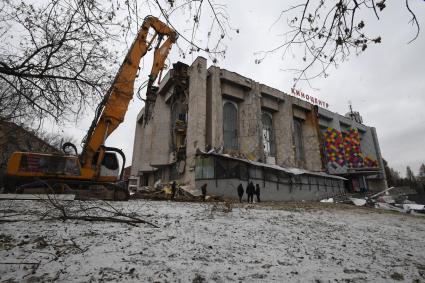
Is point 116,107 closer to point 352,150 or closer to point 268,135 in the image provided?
point 268,135

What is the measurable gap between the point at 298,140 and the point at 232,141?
13745 mm

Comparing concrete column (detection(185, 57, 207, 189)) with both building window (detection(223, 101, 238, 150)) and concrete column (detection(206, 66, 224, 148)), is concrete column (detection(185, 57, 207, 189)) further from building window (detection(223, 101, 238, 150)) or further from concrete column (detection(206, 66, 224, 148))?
building window (detection(223, 101, 238, 150))

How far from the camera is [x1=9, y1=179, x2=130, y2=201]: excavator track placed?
30.1 ft

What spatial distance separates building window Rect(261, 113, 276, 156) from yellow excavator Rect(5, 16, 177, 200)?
71.4 ft

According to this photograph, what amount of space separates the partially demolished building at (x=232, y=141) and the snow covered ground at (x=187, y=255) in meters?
14.9

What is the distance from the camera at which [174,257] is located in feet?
10.8

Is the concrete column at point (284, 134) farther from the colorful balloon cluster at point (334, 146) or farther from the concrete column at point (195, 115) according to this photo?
the concrete column at point (195, 115)

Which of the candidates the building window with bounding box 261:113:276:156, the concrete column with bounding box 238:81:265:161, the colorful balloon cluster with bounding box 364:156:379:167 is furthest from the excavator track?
the colorful balloon cluster with bounding box 364:156:379:167

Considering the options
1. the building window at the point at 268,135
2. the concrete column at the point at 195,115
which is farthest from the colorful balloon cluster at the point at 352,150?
the concrete column at the point at 195,115

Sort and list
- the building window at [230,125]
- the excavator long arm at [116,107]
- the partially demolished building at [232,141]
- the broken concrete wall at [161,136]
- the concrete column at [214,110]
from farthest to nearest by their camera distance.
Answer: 1. the broken concrete wall at [161,136]
2. the building window at [230,125]
3. the concrete column at [214,110]
4. the partially demolished building at [232,141]
5. the excavator long arm at [116,107]

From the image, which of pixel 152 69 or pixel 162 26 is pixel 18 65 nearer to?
pixel 162 26

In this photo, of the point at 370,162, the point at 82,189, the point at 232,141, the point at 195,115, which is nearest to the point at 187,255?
the point at 82,189

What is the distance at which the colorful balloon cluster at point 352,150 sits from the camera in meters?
39.6

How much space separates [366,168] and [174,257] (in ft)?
145
